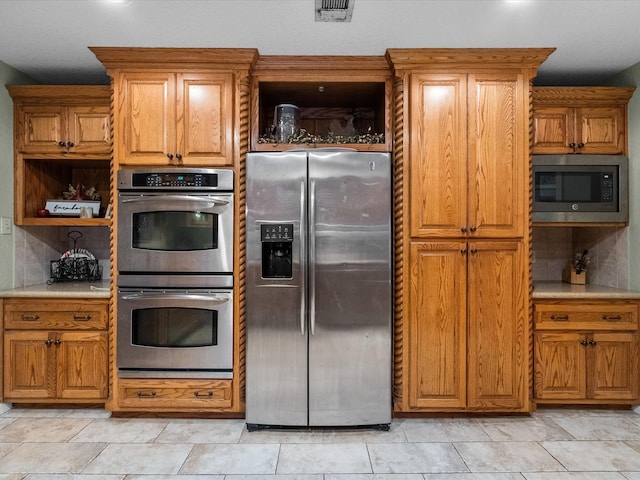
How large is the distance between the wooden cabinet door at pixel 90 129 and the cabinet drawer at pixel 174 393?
1637 mm

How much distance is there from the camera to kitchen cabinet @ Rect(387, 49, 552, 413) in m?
2.82

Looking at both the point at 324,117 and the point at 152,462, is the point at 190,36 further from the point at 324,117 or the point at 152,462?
the point at 152,462

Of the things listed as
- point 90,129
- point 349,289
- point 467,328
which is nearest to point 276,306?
point 349,289

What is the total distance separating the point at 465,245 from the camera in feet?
9.27

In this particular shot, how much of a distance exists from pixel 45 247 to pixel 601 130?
14.1 feet

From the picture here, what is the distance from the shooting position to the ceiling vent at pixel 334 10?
228 cm

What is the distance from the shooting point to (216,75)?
9.42ft

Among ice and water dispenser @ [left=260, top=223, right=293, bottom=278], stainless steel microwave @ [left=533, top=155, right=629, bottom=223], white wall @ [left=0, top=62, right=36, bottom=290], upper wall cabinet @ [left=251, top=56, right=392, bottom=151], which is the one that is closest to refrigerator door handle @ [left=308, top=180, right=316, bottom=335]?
ice and water dispenser @ [left=260, top=223, right=293, bottom=278]

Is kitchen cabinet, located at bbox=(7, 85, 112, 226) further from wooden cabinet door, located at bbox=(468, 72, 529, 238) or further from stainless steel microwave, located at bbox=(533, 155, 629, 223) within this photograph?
stainless steel microwave, located at bbox=(533, 155, 629, 223)

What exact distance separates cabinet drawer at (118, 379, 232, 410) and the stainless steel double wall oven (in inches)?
2.2

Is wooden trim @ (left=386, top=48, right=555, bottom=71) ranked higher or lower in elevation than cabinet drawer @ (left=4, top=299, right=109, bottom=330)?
higher

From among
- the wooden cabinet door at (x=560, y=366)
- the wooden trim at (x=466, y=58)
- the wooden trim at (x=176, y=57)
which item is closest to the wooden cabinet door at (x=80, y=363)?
the wooden trim at (x=176, y=57)

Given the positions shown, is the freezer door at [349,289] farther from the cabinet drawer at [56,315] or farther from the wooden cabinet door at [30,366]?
the wooden cabinet door at [30,366]

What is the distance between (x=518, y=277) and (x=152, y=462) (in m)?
2.45
